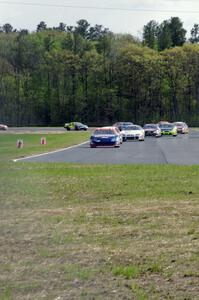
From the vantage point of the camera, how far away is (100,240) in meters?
10.3

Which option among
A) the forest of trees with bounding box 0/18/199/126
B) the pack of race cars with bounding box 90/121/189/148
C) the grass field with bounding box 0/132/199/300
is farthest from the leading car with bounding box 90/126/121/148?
the forest of trees with bounding box 0/18/199/126

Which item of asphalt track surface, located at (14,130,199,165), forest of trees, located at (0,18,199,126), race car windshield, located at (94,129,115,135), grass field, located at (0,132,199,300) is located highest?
forest of trees, located at (0,18,199,126)

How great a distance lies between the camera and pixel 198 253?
9141mm

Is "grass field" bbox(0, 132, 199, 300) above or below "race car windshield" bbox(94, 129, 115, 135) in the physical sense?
below

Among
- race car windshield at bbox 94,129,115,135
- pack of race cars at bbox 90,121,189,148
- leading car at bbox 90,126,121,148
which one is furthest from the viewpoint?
race car windshield at bbox 94,129,115,135

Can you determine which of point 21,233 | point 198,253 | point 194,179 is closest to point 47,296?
point 198,253

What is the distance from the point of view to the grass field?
307 inches

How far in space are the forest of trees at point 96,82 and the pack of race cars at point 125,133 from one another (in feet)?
168

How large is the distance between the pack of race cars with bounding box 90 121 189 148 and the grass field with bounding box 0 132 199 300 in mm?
27006

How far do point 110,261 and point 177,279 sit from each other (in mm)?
1195

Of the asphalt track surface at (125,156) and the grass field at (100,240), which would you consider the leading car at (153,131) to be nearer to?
the asphalt track surface at (125,156)

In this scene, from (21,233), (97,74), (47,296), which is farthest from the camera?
(97,74)

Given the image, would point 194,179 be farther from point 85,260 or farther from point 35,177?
point 85,260

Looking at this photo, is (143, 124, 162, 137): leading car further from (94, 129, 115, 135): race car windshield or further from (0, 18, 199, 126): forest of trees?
(0, 18, 199, 126): forest of trees
